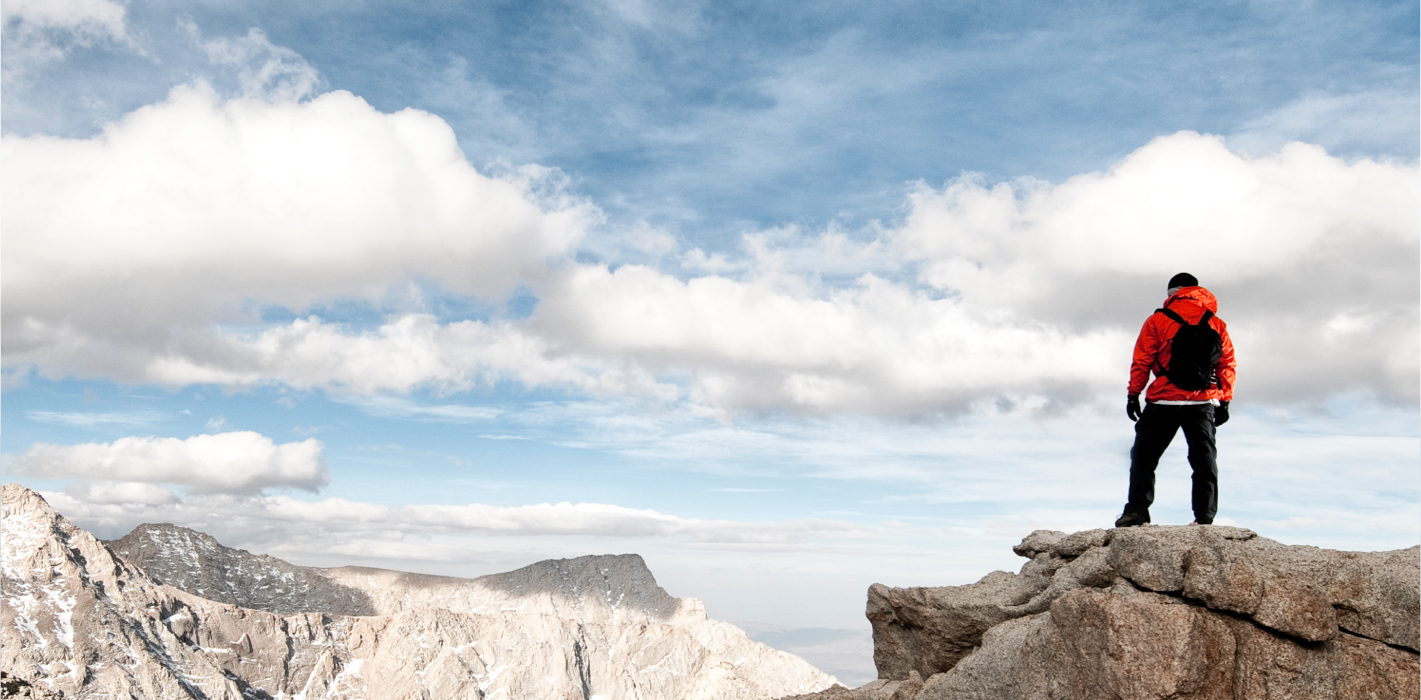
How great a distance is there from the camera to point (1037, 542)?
16234 millimetres

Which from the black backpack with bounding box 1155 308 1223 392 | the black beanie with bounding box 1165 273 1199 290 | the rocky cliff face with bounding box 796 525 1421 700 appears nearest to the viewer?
the rocky cliff face with bounding box 796 525 1421 700

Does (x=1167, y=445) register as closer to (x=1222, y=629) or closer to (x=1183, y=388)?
(x=1183, y=388)

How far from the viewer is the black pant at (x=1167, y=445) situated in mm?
14906

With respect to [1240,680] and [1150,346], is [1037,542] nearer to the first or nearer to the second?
[1150,346]

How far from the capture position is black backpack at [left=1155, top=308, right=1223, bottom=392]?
48.8 ft

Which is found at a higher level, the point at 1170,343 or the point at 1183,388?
the point at 1170,343

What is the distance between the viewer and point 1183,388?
49.4 ft

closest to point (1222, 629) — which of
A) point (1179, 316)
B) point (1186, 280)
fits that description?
point (1179, 316)

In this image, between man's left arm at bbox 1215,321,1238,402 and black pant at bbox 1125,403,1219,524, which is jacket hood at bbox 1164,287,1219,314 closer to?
man's left arm at bbox 1215,321,1238,402

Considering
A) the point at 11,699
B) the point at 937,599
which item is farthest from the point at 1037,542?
the point at 11,699

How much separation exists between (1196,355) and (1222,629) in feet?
18.1

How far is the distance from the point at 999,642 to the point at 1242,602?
3251 mm

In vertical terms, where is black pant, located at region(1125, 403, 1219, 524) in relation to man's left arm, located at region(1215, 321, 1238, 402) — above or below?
below

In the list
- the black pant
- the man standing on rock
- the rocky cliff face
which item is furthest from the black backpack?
the rocky cliff face
